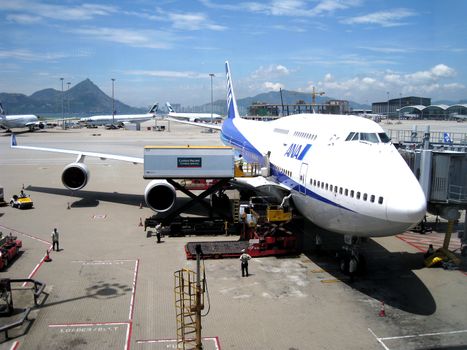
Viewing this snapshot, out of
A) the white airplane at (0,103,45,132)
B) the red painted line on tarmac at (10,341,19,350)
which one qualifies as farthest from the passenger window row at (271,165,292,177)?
the white airplane at (0,103,45,132)

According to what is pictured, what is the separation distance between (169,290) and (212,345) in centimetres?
362

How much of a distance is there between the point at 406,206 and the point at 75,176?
20.9 meters

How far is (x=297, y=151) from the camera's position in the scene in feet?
56.5

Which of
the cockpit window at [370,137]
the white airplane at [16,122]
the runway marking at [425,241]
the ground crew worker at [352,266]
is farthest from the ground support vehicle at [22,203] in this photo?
the white airplane at [16,122]

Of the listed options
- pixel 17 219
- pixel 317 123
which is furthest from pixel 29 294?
pixel 317 123

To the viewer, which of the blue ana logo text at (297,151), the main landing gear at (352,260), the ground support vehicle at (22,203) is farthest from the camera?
the ground support vehicle at (22,203)

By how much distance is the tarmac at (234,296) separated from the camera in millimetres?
10828

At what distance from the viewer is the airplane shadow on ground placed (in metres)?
13.1

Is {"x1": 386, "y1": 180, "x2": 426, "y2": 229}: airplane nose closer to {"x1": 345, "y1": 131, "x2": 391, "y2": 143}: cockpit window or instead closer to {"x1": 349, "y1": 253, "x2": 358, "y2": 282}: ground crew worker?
{"x1": 345, "y1": 131, "x2": 391, "y2": 143}: cockpit window

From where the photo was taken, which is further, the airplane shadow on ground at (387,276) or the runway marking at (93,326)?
the airplane shadow on ground at (387,276)

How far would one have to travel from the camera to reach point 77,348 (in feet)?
33.8

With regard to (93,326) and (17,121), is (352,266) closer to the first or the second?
(93,326)

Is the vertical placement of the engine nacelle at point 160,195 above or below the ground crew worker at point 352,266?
above

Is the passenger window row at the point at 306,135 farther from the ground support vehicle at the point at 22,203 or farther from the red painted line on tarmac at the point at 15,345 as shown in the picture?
the ground support vehicle at the point at 22,203
